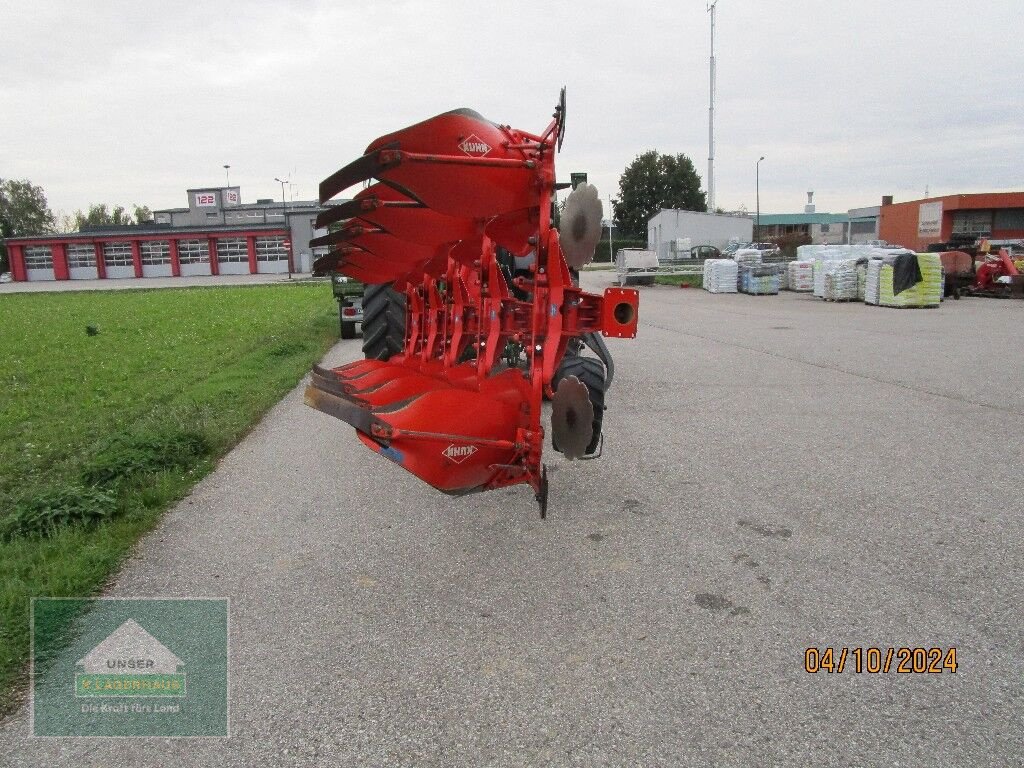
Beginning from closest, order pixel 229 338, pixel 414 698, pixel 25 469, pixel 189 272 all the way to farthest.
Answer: pixel 414 698
pixel 25 469
pixel 229 338
pixel 189 272

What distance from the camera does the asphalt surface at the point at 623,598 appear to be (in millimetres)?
2484

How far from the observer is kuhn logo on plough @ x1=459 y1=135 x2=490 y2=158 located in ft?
12.2

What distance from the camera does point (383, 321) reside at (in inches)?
361

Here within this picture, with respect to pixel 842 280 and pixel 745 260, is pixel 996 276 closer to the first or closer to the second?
pixel 842 280

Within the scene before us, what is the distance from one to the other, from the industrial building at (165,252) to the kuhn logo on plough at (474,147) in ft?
192

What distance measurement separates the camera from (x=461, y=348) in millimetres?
5758

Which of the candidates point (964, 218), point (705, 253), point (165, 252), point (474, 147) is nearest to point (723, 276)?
point (705, 253)

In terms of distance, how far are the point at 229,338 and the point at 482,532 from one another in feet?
39.1

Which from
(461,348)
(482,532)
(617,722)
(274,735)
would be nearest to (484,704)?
(617,722)

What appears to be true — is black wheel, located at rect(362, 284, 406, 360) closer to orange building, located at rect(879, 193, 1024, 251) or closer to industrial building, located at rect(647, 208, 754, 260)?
industrial building, located at rect(647, 208, 754, 260)

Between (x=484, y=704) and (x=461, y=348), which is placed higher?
(x=461, y=348)

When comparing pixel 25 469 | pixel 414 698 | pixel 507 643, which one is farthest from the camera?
pixel 25 469

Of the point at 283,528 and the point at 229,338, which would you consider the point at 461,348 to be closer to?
the point at 283,528
